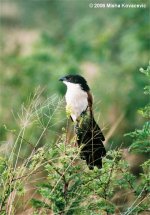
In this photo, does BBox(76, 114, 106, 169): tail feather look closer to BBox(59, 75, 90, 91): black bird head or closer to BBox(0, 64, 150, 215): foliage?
BBox(0, 64, 150, 215): foliage

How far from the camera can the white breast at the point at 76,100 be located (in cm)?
429

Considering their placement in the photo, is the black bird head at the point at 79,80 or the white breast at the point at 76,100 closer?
the white breast at the point at 76,100

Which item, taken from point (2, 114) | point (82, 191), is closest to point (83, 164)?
point (82, 191)

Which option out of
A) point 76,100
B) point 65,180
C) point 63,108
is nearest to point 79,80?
point 76,100

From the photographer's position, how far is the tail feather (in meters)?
4.02

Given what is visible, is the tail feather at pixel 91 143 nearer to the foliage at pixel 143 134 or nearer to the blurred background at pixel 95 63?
the foliage at pixel 143 134

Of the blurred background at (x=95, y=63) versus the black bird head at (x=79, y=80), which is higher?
the black bird head at (x=79, y=80)

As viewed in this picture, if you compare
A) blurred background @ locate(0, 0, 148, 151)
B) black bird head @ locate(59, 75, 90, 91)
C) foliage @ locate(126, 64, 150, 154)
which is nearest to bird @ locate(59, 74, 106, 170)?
black bird head @ locate(59, 75, 90, 91)

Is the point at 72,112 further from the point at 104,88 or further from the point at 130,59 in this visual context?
the point at 130,59

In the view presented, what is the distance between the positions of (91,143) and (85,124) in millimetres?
139

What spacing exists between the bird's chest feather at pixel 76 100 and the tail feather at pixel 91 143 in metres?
0.19

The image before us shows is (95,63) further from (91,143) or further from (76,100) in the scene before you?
(91,143)

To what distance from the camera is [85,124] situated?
13.6ft

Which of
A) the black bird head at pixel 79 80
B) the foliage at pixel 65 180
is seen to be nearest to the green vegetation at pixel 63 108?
the foliage at pixel 65 180
